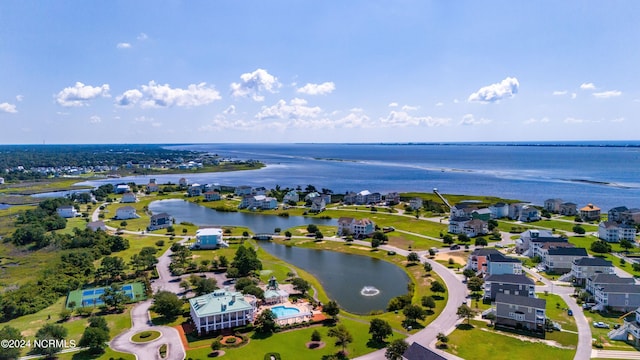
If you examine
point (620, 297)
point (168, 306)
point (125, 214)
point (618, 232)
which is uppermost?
point (618, 232)

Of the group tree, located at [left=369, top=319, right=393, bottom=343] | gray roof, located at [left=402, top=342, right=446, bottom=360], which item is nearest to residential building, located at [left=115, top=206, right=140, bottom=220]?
tree, located at [left=369, top=319, right=393, bottom=343]

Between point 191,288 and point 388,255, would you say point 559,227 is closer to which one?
point 388,255

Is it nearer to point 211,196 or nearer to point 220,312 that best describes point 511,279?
point 220,312

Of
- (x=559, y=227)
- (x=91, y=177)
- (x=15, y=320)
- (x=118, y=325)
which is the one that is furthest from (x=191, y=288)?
(x=91, y=177)

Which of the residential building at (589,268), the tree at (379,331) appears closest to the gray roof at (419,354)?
the tree at (379,331)

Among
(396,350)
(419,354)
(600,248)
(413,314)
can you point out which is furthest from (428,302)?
(600,248)

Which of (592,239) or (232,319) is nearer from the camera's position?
(232,319)

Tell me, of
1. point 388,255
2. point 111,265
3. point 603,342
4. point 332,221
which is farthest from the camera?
point 332,221
